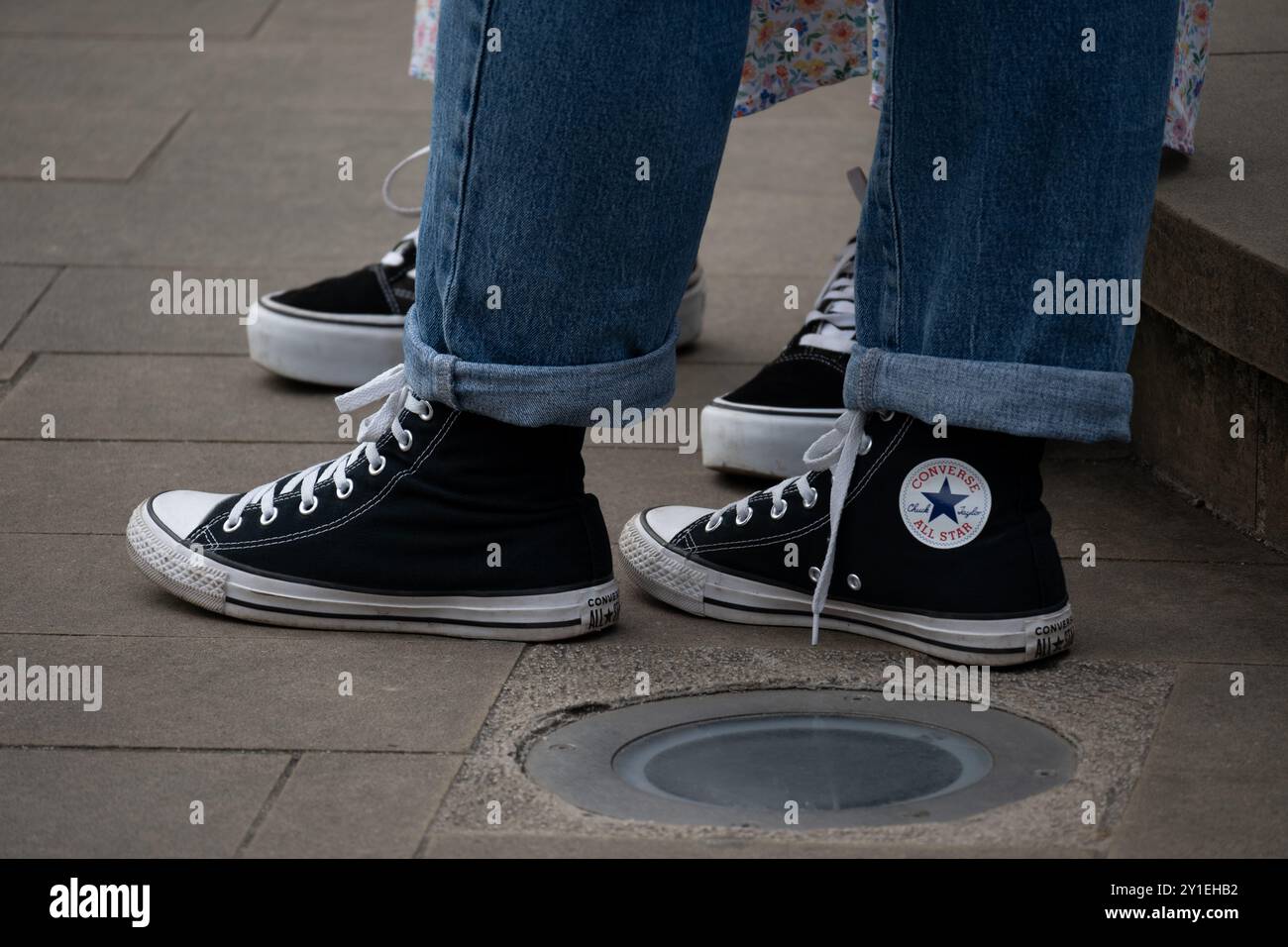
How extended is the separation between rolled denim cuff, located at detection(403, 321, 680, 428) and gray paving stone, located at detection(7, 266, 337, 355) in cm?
125

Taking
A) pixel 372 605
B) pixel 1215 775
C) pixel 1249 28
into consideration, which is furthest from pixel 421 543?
pixel 1249 28

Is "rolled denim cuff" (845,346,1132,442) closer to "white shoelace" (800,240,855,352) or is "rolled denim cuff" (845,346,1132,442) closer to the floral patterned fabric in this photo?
"white shoelace" (800,240,855,352)

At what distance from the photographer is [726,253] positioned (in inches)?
129

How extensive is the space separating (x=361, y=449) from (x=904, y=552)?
23.9 inches

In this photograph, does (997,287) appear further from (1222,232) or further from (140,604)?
(140,604)

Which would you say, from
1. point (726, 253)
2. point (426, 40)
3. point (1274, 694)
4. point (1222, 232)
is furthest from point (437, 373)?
point (726, 253)

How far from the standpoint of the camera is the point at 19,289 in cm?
296

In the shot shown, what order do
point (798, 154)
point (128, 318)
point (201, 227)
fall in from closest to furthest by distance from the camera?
point (128, 318) < point (201, 227) < point (798, 154)

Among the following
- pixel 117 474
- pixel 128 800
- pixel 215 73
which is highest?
pixel 215 73

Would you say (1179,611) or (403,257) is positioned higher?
(403,257)

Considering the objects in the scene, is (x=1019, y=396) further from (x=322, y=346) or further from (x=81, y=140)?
(x=81, y=140)

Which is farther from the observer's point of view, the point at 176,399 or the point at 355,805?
the point at 176,399

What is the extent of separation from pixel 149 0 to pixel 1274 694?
4489 mm

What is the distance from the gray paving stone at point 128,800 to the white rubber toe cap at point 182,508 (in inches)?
15.1
